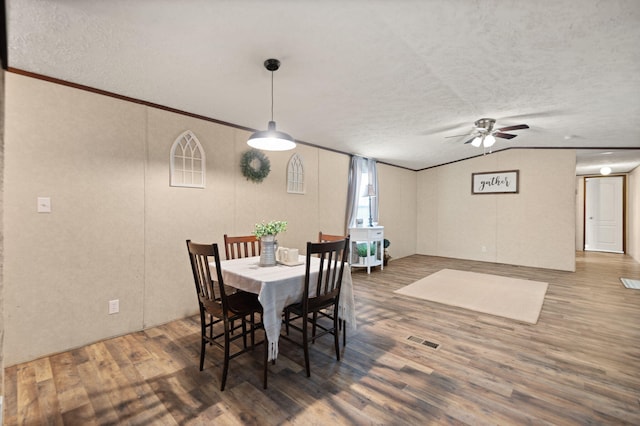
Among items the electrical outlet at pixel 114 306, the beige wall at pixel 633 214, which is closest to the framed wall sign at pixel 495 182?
the beige wall at pixel 633 214

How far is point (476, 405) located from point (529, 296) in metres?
2.98

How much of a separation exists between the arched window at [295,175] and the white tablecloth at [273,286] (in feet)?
6.68

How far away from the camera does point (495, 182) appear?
6.59m

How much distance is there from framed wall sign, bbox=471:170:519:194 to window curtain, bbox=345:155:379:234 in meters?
2.60

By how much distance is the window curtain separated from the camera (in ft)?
18.4

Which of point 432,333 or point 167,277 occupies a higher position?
point 167,277

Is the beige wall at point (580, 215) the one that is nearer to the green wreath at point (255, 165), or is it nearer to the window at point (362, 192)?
the window at point (362, 192)

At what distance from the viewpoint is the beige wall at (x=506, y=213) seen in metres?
5.81

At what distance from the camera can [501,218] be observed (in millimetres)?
6527

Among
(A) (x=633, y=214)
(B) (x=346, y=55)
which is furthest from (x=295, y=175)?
(A) (x=633, y=214)

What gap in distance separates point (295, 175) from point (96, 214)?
8.52 feet

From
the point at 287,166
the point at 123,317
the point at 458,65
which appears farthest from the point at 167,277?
the point at 458,65

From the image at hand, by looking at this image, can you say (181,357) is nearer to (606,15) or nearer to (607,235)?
(606,15)

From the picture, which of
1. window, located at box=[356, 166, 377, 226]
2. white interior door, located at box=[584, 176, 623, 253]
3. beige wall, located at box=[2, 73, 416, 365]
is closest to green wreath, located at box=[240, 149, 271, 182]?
beige wall, located at box=[2, 73, 416, 365]
